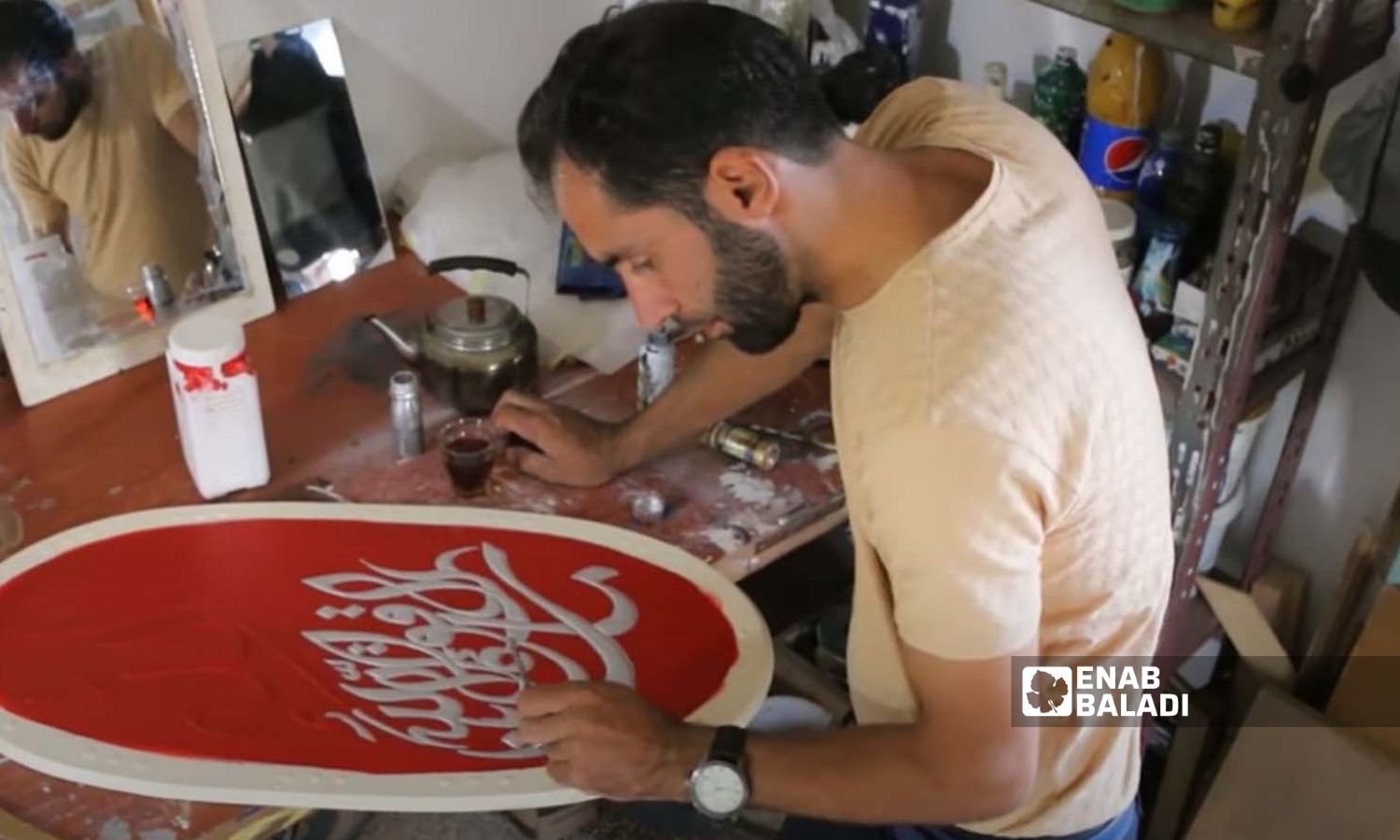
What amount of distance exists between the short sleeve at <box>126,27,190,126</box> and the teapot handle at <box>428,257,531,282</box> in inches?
12.6

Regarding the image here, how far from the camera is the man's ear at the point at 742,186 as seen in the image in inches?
41.9

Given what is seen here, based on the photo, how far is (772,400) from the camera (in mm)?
1662

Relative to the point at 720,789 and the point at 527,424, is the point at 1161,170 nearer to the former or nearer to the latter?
the point at 527,424

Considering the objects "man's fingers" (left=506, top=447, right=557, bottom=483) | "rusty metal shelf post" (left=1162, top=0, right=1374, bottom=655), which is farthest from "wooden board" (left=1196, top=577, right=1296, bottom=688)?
"man's fingers" (left=506, top=447, right=557, bottom=483)

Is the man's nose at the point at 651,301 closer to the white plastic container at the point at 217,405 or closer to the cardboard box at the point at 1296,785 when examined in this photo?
the white plastic container at the point at 217,405

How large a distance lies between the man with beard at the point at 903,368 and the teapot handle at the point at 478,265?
1.73 feet

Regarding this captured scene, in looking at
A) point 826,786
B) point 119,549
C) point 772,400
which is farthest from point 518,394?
point 826,786

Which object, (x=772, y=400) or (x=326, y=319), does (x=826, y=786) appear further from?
(x=326, y=319)

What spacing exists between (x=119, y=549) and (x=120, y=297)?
329 millimetres

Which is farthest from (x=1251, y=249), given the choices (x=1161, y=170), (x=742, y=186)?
(x=742, y=186)

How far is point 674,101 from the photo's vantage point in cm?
105

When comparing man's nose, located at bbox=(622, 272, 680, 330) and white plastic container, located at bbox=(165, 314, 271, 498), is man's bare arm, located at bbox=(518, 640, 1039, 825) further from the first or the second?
white plastic container, located at bbox=(165, 314, 271, 498)

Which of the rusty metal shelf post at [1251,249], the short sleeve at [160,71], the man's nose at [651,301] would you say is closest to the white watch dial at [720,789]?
the man's nose at [651,301]

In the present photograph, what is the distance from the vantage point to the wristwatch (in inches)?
46.6
